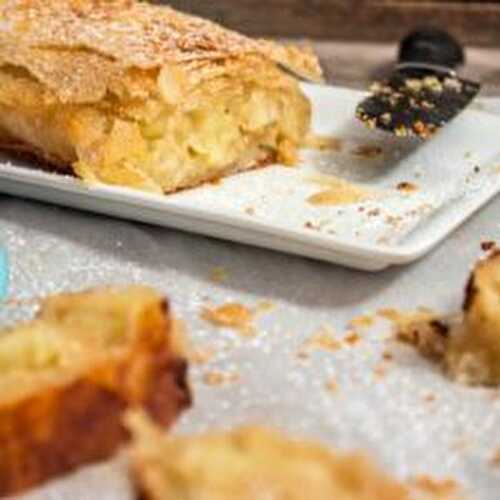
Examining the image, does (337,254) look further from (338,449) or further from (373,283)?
(338,449)

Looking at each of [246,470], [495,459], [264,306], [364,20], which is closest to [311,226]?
[264,306]

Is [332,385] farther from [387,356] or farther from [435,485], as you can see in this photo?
[435,485]

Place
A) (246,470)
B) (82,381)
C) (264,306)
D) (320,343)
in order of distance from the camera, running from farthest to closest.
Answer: (264,306) → (320,343) → (82,381) → (246,470)

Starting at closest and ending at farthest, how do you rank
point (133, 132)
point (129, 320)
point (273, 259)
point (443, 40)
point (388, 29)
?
point (129, 320), point (273, 259), point (133, 132), point (443, 40), point (388, 29)

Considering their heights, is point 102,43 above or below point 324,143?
above

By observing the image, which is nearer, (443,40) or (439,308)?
(439,308)

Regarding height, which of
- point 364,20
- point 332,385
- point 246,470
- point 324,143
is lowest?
point 364,20

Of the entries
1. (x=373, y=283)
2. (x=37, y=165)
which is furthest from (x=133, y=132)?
(x=373, y=283)
